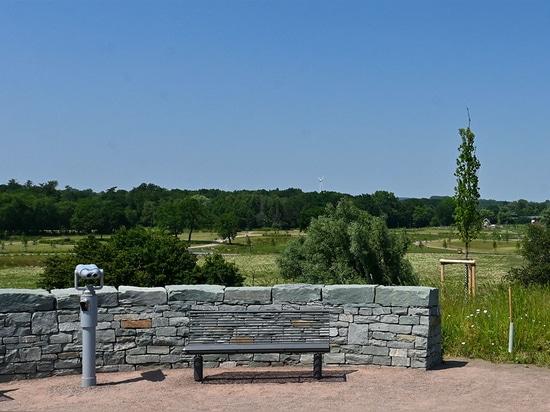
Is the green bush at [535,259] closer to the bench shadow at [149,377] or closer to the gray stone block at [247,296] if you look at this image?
the gray stone block at [247,296]

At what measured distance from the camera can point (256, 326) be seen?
27.8ft

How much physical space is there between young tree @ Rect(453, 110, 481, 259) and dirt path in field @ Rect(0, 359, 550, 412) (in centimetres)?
1098

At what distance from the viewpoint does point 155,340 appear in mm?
8758

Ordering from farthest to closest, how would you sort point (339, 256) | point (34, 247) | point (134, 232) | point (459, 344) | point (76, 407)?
point (34, 247) < point (134, 232) < point (339, 256) < point (459, 344) < point (76, 407)

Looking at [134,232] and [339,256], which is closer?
[339,256]

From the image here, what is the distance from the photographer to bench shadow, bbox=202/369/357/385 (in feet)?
26.9

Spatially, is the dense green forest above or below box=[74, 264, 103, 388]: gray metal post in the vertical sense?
above

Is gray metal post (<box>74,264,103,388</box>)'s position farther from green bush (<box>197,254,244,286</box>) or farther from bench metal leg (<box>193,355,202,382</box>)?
green bush (<box>197,254,244,286</box>)

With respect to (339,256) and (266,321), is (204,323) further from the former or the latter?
(339,256)

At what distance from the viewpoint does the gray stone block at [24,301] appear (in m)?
8.27

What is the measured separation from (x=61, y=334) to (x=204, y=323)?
5.77 ft

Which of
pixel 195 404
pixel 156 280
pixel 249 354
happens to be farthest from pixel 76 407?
pixel 156 280

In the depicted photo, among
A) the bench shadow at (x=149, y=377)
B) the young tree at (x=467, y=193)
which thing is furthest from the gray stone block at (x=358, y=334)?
the young tree at (x=467, y=193)

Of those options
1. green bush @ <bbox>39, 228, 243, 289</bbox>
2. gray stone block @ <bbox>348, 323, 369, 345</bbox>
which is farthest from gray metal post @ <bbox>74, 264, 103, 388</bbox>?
green bush @ <bbox>39, 228, 243, 289</bbox>
